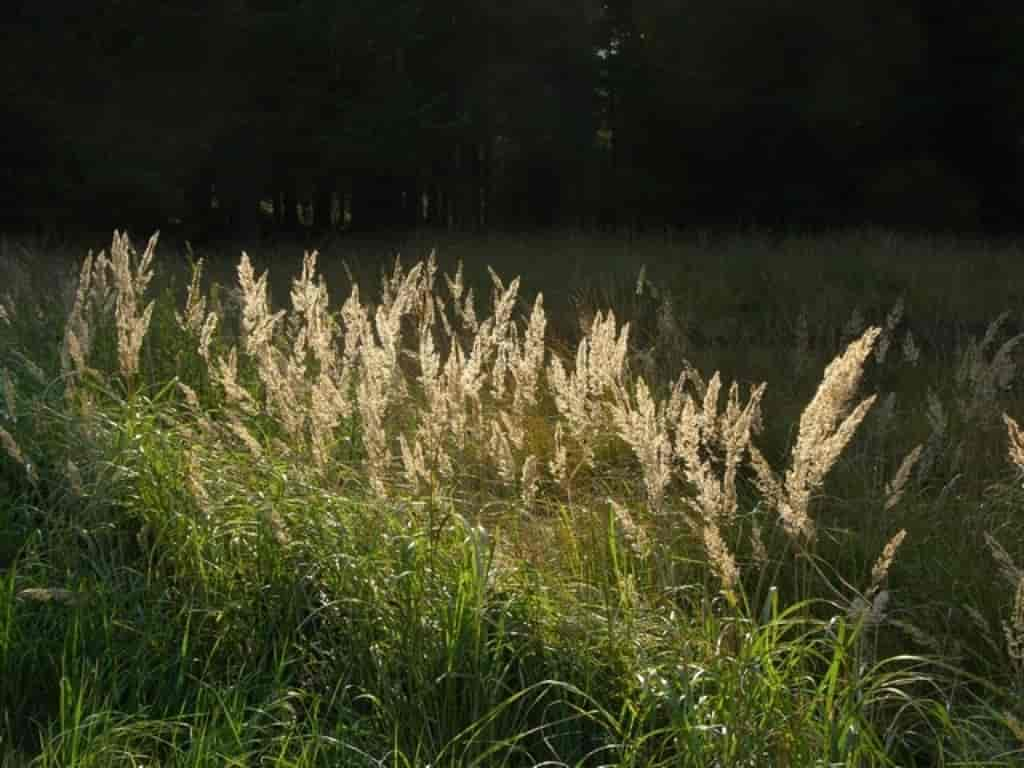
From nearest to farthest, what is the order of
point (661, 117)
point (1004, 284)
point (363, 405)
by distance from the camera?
point (363, 405), point (1004, 284), point (661, 117)

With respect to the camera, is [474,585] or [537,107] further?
[537,107]

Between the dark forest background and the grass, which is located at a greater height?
the dark forest background

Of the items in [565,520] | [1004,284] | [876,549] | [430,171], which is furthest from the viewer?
[430,171]

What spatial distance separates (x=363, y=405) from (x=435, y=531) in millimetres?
409

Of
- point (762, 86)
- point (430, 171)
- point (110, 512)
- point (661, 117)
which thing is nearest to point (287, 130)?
point (430, 171)

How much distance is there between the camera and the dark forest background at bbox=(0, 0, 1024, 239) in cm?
1967

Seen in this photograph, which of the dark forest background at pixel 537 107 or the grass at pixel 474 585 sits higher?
the dark forest background at pixel 537 107

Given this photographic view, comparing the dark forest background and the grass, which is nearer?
the grass

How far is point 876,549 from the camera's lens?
3.75 metres

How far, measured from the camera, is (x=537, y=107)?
2259cm

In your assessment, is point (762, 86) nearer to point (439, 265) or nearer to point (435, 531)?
point (439, 265)

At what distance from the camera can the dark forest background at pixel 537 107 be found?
19.7 metres

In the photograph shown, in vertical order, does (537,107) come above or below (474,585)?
above

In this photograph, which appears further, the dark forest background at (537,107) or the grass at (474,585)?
the dark forest background at (537,107)
